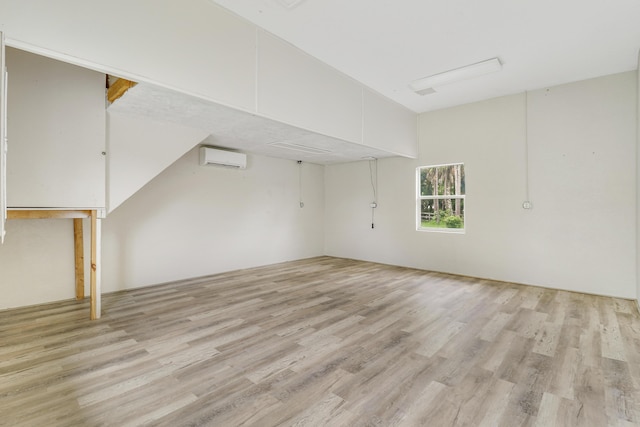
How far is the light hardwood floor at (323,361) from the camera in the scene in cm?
171

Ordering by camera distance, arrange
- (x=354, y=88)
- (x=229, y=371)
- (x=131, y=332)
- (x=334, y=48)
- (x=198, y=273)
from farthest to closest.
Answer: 1. (x=198, y=273)
2. (x=354, y=88)
3. (x=334, y=48)
4. (x=131, y=332)
5. (x=229, y=371)

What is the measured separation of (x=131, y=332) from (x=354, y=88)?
13.2 feet

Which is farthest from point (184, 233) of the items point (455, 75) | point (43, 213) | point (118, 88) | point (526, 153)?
point (526, 153)

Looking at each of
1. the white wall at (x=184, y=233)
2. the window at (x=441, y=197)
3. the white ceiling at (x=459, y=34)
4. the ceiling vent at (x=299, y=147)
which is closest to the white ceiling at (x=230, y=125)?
the ceiling vent at (x=299, y=147)

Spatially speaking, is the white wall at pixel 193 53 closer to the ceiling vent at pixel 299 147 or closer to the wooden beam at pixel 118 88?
the wooden beam at pixel 118 88

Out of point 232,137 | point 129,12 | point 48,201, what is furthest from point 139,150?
point 129,12

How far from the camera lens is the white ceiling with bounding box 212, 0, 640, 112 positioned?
2703 mm

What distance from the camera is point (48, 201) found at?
2945 mm

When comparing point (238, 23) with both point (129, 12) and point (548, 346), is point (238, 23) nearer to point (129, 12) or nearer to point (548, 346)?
point (129, 12)

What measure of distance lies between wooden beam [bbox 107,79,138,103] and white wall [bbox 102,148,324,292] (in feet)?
5.30

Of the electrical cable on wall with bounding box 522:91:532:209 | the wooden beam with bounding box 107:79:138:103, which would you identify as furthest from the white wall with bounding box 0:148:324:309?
the electrical cable on wall with bounding box 522:91:532:209

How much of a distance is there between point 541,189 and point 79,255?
21.4 feet

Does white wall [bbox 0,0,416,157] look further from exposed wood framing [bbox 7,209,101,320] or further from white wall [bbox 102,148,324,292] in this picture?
white wall [bbox 102,148,324,292]

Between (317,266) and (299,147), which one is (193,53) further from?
(317,266)
